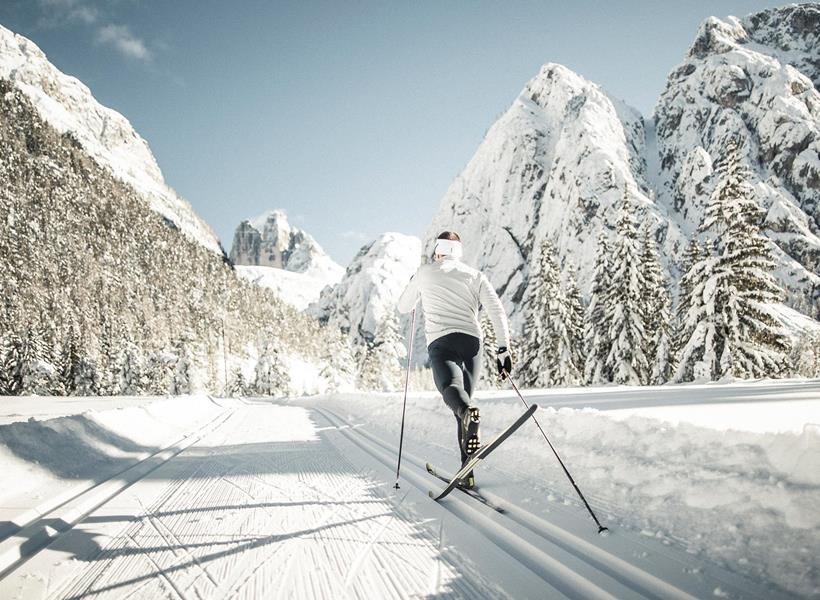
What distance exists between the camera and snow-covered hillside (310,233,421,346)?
518ft

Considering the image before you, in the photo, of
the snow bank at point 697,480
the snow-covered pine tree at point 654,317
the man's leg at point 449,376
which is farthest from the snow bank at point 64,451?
the snow-covered pine tree at point 654,317

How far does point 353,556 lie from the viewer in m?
2.36

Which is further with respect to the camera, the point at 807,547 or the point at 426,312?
the point at 426,312

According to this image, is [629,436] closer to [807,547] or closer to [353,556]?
[807,547]

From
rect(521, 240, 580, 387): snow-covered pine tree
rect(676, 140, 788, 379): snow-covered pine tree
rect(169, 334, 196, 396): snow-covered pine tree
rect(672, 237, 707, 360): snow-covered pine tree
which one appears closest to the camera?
rect(676, 140, 788, 379): snow-covered pine tree

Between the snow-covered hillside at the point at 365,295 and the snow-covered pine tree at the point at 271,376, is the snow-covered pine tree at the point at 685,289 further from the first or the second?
the snow-covered hillside at the point at 365,295

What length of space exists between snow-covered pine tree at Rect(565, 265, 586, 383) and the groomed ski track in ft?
98.5

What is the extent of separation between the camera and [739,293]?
1916 centimetres

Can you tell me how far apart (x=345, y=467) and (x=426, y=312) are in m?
2.13

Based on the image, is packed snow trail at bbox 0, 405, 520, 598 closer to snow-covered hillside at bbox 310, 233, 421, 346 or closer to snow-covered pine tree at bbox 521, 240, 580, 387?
snow-covered pine tree at bbox 521, 240, 580, 387

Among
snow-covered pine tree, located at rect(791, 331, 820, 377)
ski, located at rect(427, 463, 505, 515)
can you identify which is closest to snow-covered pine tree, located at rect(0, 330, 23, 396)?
ski, located at rect(427, 463, 505, 515)

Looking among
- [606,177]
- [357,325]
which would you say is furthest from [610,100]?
[357,325]

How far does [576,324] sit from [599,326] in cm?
371

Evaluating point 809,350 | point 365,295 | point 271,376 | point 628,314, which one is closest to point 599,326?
point 628,314
